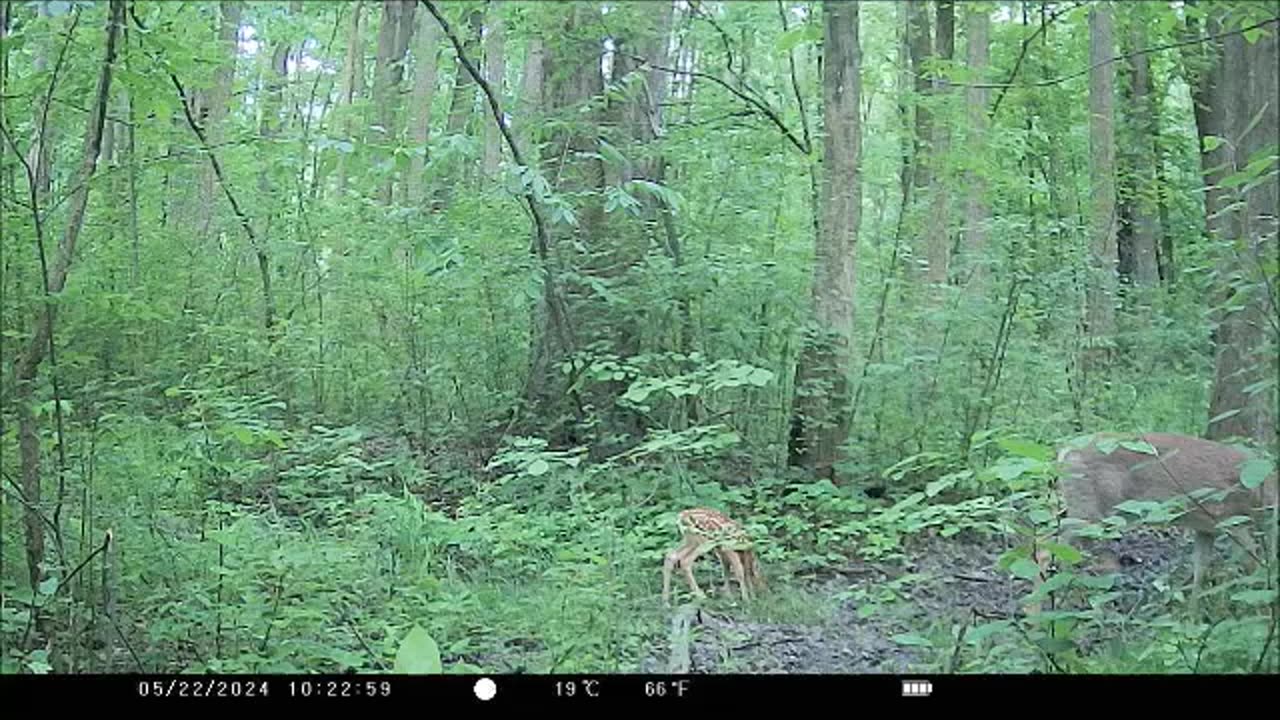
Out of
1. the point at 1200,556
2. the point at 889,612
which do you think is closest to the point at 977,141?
the point at 1200,556

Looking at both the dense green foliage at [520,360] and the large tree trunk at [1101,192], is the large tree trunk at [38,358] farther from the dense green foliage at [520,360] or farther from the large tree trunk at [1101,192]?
the large tree trunk at [1101,192]

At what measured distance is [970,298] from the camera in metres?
3.16

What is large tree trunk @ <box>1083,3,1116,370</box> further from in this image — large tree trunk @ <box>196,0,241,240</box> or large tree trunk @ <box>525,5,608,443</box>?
large tree trunk @ <box>196,0,241,240</box>

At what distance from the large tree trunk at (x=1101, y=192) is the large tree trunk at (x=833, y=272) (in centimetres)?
58

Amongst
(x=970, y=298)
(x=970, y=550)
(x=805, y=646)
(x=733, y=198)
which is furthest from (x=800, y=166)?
(x=805, y=646)

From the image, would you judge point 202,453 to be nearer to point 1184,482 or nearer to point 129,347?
point 129,347

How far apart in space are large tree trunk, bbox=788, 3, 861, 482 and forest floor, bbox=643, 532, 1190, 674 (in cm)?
31

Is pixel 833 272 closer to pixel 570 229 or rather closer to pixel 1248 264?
pixel 570 229

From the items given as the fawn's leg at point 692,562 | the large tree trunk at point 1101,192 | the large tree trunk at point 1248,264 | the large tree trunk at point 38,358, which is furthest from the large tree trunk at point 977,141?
A: the large tree trunk at point 38,358

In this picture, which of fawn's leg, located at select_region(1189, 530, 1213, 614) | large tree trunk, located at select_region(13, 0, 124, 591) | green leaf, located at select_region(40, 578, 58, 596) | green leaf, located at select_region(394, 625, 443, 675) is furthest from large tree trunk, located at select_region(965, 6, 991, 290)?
green leaf, located at select_region(40, 578, 58, 596)

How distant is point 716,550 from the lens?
263 cm

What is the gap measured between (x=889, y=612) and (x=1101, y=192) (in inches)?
51.8

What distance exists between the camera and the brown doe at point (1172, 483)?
8.20ft

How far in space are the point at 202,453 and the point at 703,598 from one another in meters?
1.12
